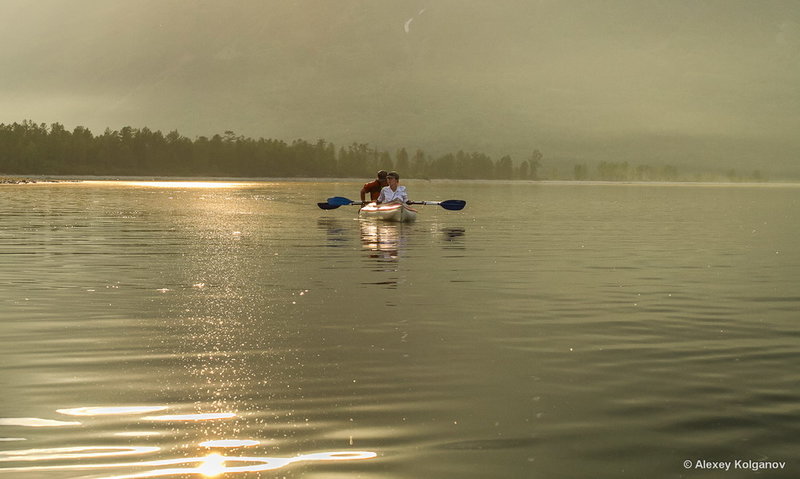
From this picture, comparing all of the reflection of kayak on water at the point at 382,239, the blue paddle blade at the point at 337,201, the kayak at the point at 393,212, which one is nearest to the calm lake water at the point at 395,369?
the reflection of kayak on water at the point at 382,239

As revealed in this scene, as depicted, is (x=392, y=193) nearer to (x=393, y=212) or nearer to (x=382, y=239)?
(x=393, y=212)

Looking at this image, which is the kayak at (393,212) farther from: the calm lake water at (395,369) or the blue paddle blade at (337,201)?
the calm lake water at (395,369)

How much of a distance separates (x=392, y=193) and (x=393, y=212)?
1.37m

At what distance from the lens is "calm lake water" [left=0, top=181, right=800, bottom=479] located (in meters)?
9.02

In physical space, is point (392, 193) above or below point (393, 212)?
above

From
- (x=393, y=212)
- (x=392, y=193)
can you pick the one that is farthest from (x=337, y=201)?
(x=393, y=212)

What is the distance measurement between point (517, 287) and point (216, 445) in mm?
14455

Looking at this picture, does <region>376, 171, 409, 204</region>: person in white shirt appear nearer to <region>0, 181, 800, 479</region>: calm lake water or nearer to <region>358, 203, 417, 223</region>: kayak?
<region>358, 203, 417, 223</region>: kayak

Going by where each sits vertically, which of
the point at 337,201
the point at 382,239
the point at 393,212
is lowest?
the point at 382,239

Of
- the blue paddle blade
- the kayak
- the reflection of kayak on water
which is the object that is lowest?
the reflection of kayak on water

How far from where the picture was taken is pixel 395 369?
508 inches

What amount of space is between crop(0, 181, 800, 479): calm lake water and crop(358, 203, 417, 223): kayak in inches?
842

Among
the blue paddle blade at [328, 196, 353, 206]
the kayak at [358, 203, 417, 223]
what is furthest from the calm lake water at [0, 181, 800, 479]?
the blue paddle blade at [328, 196, 353, 206]

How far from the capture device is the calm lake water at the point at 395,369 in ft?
29.6
